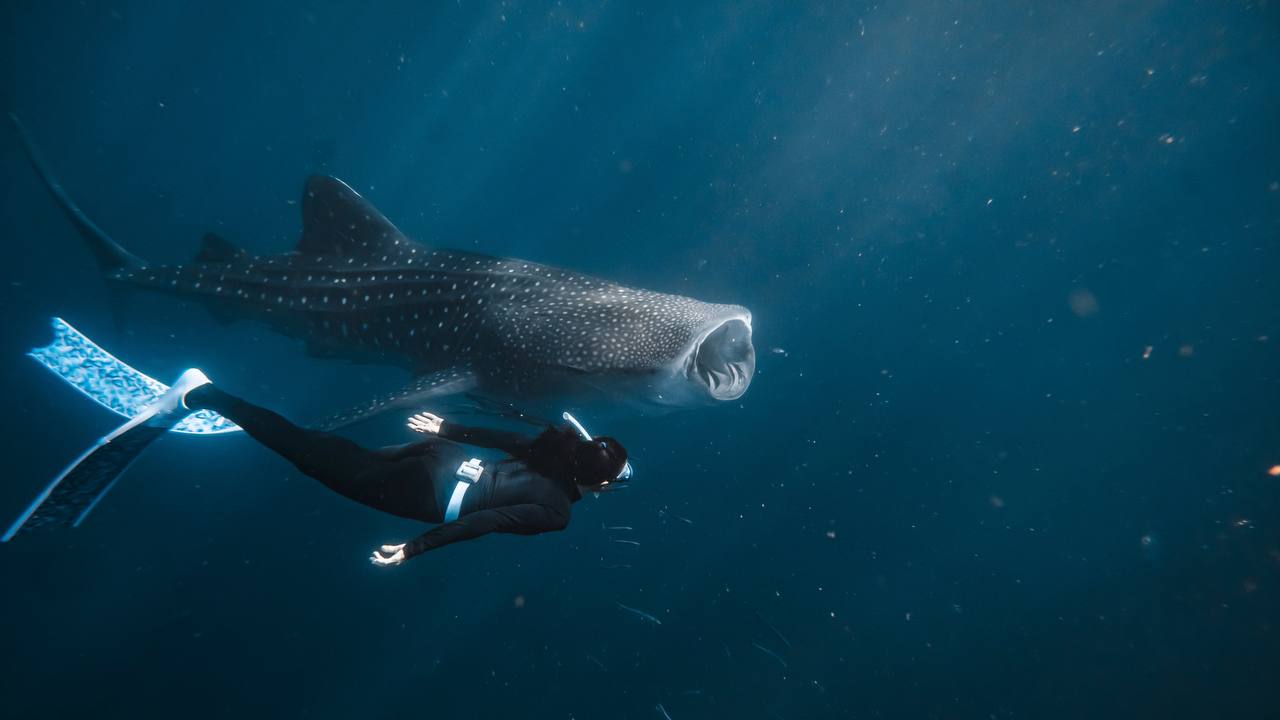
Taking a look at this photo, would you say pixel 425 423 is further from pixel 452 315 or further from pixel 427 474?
pixel 452 315

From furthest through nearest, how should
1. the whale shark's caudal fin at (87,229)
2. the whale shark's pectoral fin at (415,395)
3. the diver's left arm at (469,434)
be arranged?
the whale shark's caudal fin at (87,229) < the whale shark's pectoral fin at (415,395) < the diver's left arm at (469,434)

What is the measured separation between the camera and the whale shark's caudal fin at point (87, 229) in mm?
6148

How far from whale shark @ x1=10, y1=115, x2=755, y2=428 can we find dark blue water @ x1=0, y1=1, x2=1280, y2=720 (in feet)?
10.0

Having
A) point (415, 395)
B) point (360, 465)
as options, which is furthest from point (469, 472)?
point (415, 395)

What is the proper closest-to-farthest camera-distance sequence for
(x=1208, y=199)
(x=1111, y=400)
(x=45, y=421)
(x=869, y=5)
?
(x=45, y=421), (x=869, y=5), (x=1111, y=400), (x=1208, y=199)

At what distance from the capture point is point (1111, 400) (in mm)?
15781

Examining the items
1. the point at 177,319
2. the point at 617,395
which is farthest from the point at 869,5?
the point at 177,319

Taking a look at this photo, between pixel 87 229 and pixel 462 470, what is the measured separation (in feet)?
23.5

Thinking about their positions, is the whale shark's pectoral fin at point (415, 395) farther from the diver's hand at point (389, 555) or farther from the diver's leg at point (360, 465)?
the diver's hand at point (389, 555)

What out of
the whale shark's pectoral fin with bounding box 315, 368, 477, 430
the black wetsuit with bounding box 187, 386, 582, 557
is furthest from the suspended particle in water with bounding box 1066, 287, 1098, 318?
the black wetsuit with bounding box 187, 386, 582, 557

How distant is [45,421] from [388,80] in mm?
11692

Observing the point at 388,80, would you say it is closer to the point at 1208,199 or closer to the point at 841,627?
the point at 841,627

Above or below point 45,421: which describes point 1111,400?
above

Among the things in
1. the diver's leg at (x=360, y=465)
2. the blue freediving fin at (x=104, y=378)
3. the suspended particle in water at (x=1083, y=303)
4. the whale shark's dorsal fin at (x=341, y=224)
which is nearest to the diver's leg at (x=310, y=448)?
the diver's leg at (x=360, y=465)
